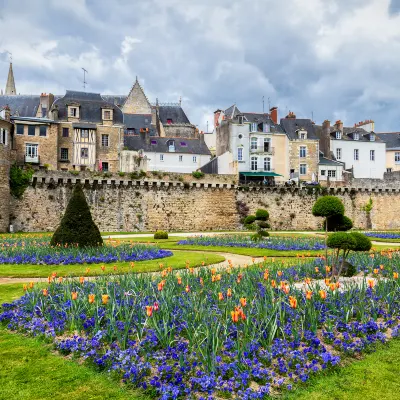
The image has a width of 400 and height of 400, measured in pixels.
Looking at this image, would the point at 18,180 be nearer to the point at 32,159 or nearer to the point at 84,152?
the point at 32,159

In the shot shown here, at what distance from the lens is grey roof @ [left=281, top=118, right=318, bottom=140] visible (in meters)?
48.7

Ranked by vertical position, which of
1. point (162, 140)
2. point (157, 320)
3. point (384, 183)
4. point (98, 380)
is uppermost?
point (162, 140)

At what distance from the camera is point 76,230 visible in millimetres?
15211

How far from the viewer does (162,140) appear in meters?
46.1

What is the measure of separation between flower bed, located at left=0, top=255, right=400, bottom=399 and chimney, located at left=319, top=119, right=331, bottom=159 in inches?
1765

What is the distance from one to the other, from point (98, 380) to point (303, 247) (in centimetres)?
1414

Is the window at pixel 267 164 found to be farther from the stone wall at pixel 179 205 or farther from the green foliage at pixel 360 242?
the green foliage at pixel 360 242

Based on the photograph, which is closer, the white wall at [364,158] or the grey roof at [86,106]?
the grey roof at [86,106]

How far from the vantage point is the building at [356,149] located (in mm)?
50594

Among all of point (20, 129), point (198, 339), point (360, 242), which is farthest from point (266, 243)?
point (20, 129)

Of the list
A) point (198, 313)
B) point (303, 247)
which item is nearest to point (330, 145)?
point (303, 247)

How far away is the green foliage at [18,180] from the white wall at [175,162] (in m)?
14.7

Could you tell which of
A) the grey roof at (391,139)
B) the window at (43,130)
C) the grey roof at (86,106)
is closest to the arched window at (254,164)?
the grey roof at (86,106)

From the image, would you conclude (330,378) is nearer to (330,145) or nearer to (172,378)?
(172,378)
